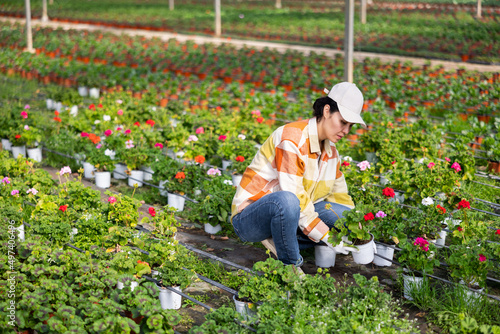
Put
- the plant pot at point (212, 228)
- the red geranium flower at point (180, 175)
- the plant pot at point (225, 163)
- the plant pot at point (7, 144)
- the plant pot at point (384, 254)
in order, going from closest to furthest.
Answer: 1. the plant pot at point (384, 254)
2. the plant pot at point (212, 228)
3. the red geranium flower at point (180, 175)
4. the plant pot at point (225, 163)
5. the plant pot at point (7, 144)

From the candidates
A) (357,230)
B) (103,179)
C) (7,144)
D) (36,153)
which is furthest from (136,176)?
(357,230)

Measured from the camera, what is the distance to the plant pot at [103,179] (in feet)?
16.9

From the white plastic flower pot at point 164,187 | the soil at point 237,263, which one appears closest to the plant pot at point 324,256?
the soil at point 237,263

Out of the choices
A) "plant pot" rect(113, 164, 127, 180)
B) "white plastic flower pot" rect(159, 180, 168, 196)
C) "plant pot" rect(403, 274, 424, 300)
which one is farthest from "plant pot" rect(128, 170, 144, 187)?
"plant pot" rect(403, 274, 424, 300)

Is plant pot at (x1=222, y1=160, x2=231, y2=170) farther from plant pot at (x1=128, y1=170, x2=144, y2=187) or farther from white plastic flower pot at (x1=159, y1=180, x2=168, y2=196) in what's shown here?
plant pot at (x1=128, y1=170, x2=144, y2=187)

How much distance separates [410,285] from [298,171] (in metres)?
0.93

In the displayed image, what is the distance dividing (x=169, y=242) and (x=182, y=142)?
2324mm

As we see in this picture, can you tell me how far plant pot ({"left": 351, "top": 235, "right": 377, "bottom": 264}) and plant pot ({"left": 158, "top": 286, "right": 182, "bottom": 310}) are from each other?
43.2 inches

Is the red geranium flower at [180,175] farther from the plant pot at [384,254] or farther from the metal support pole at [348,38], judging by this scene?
the metal support pole at [348,38]

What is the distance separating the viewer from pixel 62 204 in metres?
3.83

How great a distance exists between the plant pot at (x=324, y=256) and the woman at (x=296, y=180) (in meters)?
0.08

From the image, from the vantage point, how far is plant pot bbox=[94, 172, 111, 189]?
5.16 m

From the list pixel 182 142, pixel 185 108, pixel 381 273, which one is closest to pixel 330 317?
pixel 381 273

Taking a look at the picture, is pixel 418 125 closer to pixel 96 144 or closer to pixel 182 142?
pixel 182 142
